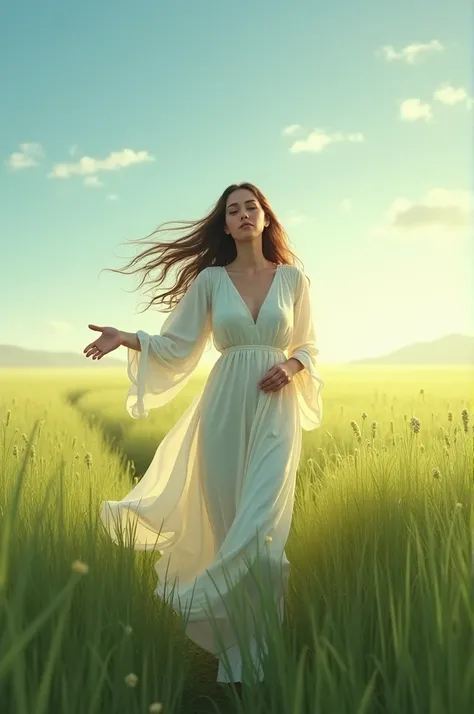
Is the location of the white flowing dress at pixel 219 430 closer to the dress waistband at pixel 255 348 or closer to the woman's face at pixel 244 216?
the dress waistband at pixel 255 348

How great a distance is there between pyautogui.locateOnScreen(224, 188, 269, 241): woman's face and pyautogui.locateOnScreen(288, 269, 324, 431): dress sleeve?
12.8 inches

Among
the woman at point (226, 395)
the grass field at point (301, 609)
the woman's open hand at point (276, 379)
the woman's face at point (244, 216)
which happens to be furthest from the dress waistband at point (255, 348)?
the grass field at point (301, 609)

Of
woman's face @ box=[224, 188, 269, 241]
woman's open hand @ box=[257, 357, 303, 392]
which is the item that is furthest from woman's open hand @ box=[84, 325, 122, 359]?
woman's face @ box=[224, 188, 269, 241]

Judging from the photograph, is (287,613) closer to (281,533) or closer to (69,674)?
(281,533)

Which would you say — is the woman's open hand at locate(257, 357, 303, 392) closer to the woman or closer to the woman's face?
the woman

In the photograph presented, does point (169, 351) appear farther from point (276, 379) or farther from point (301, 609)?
point (301, 609)

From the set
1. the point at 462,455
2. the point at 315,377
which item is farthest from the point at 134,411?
the point at 462,455

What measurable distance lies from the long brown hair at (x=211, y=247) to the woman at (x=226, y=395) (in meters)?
0.01

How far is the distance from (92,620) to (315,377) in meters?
1.99

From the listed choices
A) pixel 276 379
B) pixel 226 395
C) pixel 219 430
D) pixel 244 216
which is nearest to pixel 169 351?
pixel 226 395

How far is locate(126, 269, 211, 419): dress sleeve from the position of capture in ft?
12.5

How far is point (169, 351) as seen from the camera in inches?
151

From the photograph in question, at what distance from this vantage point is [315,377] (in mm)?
3809

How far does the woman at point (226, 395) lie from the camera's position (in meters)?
3.47
